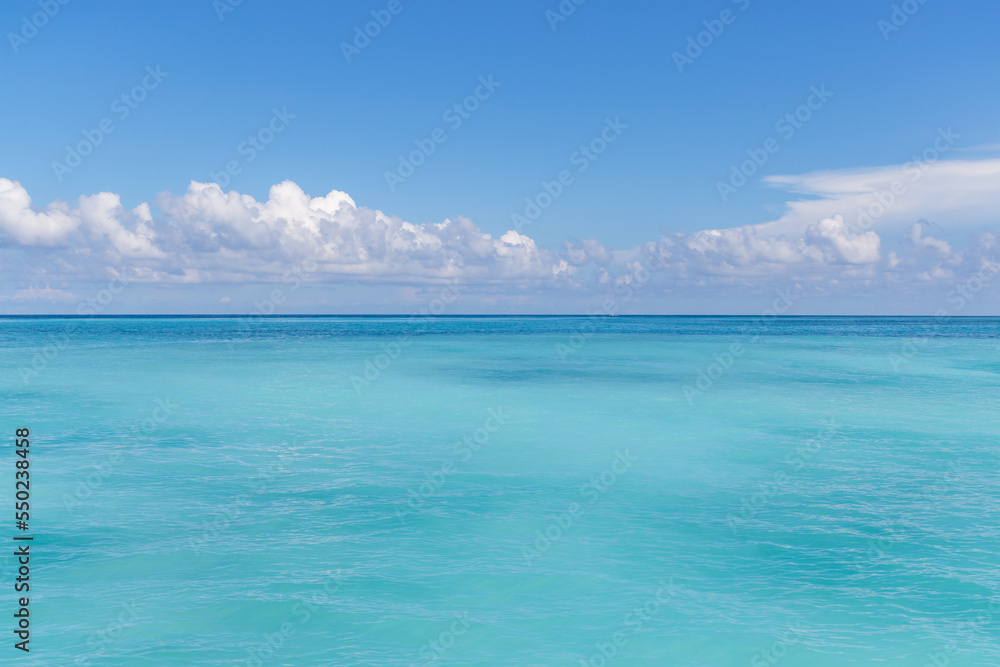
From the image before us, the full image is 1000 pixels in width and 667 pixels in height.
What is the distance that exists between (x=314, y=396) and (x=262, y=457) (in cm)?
1064

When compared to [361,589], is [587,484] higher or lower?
higher

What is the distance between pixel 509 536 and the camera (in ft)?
35.1

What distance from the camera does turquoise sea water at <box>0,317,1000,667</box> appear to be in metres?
7.68

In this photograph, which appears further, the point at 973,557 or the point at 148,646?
the point at 973,557

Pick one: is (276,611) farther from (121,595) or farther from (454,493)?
(454,493)

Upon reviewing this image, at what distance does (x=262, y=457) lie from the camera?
1587 cm

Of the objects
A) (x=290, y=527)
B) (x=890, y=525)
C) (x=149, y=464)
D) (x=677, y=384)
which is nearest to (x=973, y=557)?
(x=890, y=525)

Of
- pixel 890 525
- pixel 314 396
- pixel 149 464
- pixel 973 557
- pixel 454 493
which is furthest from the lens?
pixel 314 396

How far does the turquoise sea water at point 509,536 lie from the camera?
768 centimetres

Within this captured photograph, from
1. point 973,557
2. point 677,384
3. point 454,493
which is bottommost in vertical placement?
point 973,557

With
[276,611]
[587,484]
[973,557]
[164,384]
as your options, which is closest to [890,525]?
[973,557]

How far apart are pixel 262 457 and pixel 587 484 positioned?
7.81m

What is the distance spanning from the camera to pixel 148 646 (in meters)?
7.43

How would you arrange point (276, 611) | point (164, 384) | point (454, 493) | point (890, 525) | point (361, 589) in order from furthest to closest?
point (164, 384), point (454, 493), point (890, 525), point (361, 589), point (276, 611)
